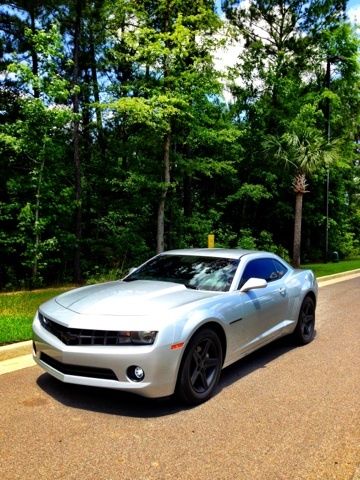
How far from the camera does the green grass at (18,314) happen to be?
6418 mm

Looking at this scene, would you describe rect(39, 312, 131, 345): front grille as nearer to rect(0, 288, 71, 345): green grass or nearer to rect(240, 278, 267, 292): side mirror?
rect(240, 278, 267, 292): side mirror

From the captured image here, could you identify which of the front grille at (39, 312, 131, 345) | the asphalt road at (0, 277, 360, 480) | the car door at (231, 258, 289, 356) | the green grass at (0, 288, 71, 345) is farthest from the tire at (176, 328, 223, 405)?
the green grass at (0, 288, 71, 345)

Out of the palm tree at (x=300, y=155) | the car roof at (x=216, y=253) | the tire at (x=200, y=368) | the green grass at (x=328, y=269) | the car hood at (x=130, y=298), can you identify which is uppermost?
the palm tree at (x=300, y=155)

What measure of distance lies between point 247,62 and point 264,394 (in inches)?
1044

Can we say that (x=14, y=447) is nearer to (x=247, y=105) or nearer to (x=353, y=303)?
(x=353, y=303)

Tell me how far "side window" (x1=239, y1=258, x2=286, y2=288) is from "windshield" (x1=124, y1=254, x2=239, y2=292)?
0.56 feet

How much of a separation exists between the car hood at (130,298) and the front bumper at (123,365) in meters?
0.37

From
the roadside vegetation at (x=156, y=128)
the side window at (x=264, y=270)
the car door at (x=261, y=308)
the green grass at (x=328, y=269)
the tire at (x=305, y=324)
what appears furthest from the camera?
the green grass at (x=328, y=269)

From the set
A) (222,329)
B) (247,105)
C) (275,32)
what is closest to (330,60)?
(275,32)

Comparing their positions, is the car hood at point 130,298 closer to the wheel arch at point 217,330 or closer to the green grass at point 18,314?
the wheel arch at point 217,330

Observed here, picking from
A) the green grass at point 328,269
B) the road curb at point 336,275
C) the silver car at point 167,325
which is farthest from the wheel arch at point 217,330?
the green grass at point 328,269

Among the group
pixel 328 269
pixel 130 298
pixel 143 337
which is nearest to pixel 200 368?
pixel 143 337

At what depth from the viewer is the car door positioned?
5246mm

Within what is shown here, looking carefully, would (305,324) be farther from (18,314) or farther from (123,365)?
(18,314)
